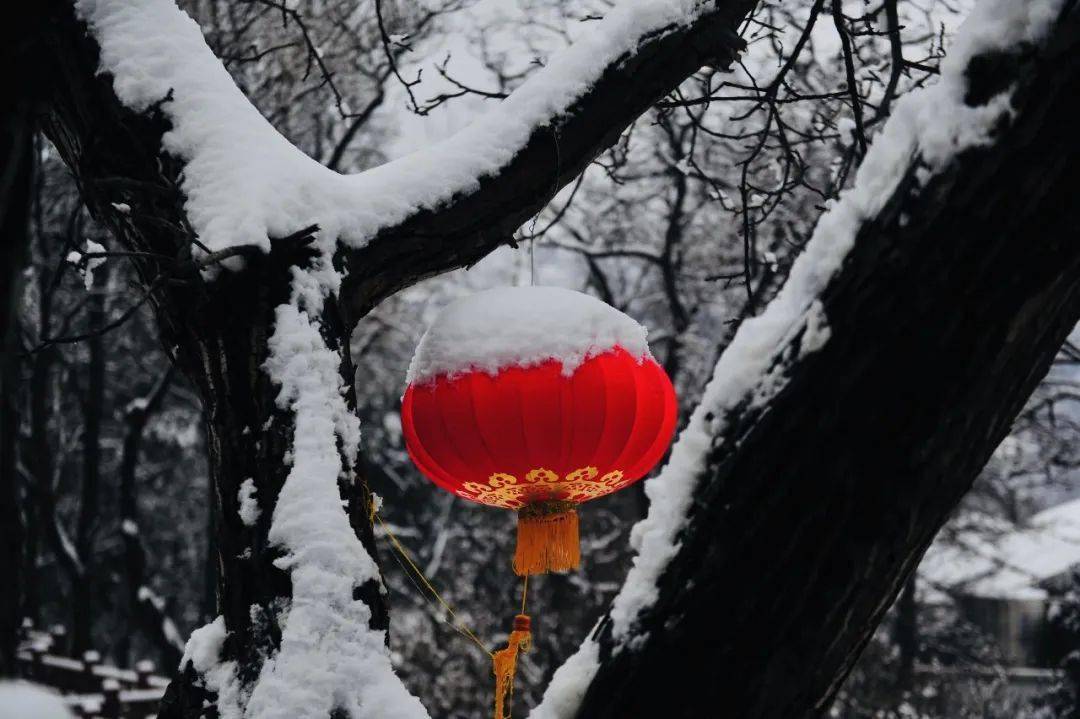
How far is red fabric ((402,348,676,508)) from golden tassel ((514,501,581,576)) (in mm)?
48

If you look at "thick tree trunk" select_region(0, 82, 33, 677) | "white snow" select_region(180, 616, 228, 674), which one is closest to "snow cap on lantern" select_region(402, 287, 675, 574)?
"white snow" select_region(180, 616, 228, 674)

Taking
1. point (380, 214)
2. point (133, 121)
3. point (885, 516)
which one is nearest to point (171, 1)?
point (133, 121)

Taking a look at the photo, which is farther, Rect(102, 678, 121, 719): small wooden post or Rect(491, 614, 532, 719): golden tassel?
Rect(102, 678, 121, 719): small wooden post

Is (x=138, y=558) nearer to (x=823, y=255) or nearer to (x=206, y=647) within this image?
(x=206, y=647)

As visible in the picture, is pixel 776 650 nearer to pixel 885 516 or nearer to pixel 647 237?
pixel 885 516

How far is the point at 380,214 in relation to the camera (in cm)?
241

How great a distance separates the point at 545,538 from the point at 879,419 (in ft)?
5.84

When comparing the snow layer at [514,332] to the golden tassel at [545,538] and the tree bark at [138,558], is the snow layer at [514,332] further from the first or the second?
the tree bark at [138,558]

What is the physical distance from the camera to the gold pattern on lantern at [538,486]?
2.81 m

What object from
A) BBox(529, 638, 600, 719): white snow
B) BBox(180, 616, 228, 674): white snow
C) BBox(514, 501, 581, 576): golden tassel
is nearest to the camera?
BBox(529, 638, 600, 719): white snow

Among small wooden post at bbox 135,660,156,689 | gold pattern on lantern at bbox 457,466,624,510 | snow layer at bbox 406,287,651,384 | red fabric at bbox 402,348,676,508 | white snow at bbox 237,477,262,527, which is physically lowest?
small wooden post at bbox 135,660,156,689

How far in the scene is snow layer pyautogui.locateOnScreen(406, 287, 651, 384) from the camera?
8.65 feet

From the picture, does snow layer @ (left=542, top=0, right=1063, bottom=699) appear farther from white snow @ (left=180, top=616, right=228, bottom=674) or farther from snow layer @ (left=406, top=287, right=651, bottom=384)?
snow layer @ (left=406, top=287, right=651, bottom=384)

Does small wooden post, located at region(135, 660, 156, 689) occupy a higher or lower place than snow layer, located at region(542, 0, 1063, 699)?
lower
